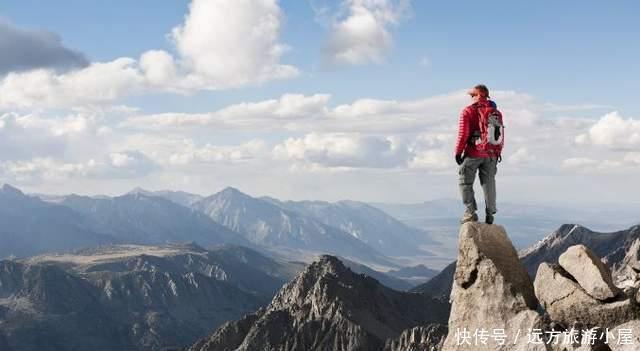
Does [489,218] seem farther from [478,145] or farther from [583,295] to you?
[583,295]

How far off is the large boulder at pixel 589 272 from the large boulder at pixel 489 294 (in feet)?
4.27

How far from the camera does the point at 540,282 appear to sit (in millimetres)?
19328

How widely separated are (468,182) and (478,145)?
129cm

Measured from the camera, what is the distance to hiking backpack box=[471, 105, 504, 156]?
66.3ft

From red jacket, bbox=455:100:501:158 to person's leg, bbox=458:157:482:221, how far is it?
0.27 m

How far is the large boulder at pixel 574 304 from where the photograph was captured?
17.8 meters

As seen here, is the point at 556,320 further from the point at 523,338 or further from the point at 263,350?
the point at 263,350

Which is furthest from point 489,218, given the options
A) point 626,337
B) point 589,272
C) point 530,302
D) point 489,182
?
point 626,337

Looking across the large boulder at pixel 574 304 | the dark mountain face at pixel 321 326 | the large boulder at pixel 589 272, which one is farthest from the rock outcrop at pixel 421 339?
the large boulder at pixel 574 304

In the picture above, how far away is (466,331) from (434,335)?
447ft

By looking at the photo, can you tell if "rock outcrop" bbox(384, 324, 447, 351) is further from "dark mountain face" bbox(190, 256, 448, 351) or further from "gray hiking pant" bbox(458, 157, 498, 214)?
"gray hiking pant" bbox(458, 157, 498, 214)

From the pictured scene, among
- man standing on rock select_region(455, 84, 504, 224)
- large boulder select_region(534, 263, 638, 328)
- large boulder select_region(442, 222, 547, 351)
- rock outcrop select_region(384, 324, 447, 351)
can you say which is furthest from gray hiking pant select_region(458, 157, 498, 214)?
rock outcrop select_region(384, 324, 447, 351)

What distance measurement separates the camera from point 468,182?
21.0 metres

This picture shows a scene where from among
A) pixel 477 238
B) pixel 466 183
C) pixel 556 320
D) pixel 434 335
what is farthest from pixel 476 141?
pixel 434 335
